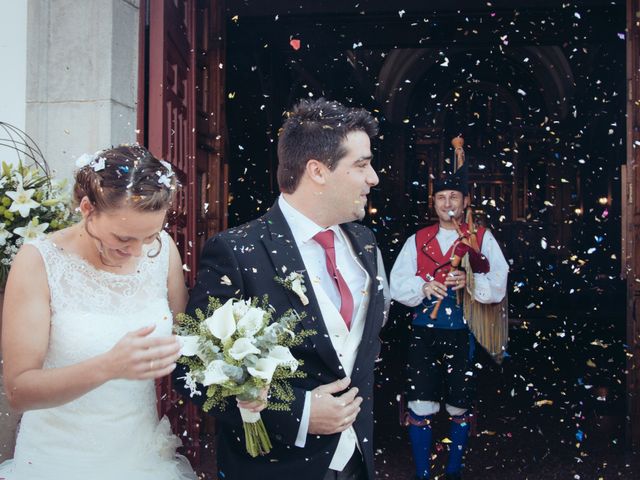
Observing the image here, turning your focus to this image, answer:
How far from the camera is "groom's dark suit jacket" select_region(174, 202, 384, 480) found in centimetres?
203

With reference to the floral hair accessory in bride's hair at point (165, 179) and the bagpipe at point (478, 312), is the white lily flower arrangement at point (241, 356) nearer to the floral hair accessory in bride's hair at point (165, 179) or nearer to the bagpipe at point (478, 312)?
the floral hair accessory in bride's hair at point (165, 179)

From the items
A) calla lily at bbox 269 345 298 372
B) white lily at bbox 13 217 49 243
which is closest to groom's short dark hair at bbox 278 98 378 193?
calla lily at bbox 269 345 298 372

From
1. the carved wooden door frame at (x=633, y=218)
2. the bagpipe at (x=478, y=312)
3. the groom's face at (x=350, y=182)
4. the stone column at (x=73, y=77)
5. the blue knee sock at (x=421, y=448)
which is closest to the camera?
the groom's face at (x=350, y=182)

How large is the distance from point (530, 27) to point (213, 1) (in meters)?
3.96

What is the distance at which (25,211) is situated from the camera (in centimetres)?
279

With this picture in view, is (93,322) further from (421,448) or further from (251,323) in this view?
(421,448)

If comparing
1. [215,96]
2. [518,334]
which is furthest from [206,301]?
[518,334]

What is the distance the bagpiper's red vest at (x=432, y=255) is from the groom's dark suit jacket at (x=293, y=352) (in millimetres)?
2532

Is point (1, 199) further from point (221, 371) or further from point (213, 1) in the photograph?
point (213, 1)

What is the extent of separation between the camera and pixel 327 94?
34.9ft

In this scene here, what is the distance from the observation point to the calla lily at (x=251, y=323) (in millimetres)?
1792

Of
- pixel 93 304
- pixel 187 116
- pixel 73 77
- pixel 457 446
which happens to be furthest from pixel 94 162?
pixel 457 446

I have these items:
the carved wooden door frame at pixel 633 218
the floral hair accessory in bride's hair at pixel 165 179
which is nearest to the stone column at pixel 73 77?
the floral hair accessory in bride's hair at pixel 165 179

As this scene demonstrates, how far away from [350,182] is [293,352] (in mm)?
582
